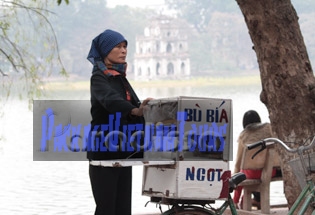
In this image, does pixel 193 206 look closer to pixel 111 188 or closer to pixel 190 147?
pixel 190 147

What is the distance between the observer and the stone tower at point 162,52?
3538 inches

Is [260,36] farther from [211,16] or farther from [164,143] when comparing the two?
[211,16]

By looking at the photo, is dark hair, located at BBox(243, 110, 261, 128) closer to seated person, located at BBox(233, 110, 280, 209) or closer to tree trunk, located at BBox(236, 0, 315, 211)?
seated person, located at BBox(233, 110, 280, 209)

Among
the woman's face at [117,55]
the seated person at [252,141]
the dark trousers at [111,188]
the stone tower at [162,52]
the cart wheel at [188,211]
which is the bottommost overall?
the cart wheel at [188,211]

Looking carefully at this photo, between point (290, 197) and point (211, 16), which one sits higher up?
point (211, 16)

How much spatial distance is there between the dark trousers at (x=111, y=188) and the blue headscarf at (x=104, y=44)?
536mm

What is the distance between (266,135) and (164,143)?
3.47m

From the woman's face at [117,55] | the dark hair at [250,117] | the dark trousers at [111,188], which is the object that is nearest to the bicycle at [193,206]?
the dark trousers at [111,188]

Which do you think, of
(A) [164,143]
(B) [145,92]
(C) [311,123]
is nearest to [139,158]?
(A) [164,143]

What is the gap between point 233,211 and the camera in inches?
201

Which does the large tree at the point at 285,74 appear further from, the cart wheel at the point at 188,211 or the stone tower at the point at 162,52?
the stone tower at the point at 162,52

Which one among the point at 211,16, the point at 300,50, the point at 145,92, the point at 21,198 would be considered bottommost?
the point at 21,198

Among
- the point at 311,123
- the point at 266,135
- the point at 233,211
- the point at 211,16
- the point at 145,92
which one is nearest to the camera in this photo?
the point at 233,211

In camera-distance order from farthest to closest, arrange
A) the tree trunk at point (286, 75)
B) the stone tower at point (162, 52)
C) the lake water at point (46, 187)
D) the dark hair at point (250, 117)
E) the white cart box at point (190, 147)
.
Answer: the stone tower at point (162, 52) < the lake water at point (46, 187) < the dark hair at point (250, 117) < the tree trunk at point (286, 75) < the white cart box at point (190, 147)
